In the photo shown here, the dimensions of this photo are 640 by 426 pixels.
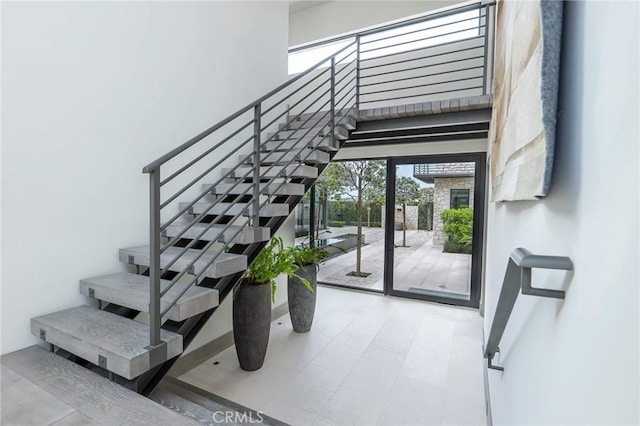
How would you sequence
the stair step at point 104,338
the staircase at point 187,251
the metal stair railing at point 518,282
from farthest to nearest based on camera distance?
the staircase at point 187,251 < the stair step at point 104,338 < the metal stair railing at point 518,282

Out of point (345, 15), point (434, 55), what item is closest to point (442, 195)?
point (434, 55)

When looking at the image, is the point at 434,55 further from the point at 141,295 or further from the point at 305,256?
the point at 141,295

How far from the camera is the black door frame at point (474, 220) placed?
4379 mm

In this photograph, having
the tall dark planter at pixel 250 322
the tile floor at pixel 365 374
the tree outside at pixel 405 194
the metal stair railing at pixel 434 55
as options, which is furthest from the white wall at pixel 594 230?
the tree outside at pixel 405 194

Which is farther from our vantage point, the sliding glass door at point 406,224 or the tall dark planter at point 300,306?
the sliding glass door at point 406,224

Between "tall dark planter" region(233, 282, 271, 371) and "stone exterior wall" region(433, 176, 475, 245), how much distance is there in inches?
118

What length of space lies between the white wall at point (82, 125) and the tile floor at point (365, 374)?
1352 mm

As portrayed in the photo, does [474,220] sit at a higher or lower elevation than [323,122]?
lower

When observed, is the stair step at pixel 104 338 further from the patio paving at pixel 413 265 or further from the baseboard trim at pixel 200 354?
the patio paving at pixel 413 265

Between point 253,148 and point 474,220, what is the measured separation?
10.4 feet

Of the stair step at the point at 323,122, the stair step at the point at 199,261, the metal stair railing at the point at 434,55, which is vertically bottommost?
the stair step at the point at 199,261

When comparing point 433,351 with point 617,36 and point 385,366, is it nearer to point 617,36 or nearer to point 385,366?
point 385,366

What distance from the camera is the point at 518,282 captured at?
44.1 inches

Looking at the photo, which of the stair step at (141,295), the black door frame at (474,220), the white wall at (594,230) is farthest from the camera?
the black door frame at (474,220)
